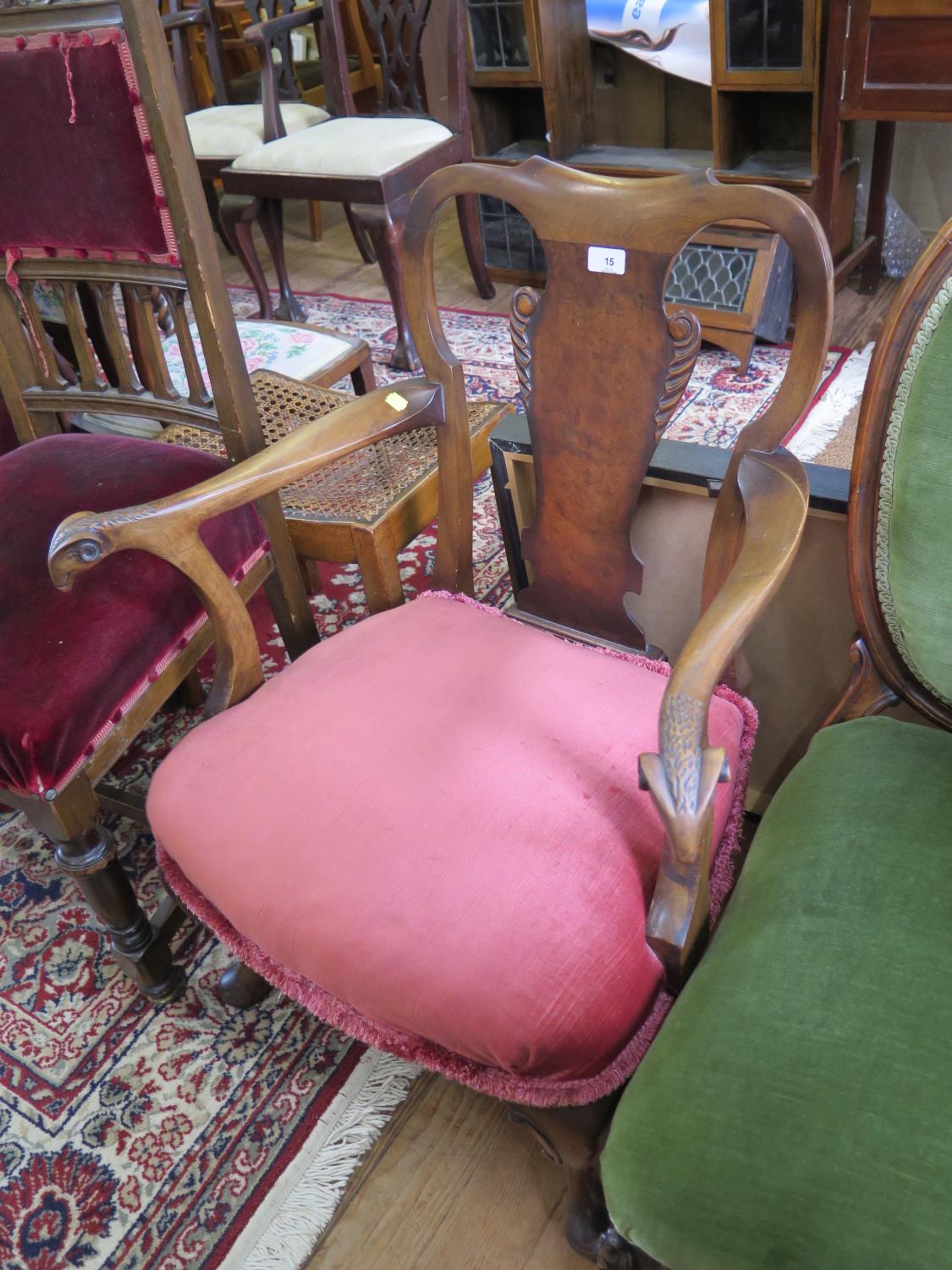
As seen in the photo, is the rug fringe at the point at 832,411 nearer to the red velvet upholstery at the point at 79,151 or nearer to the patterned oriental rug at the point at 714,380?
the patterned oriental rug at the point at 714,380

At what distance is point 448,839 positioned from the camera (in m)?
0.88

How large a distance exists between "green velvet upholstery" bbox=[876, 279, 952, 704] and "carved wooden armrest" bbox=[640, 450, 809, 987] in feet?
0.27

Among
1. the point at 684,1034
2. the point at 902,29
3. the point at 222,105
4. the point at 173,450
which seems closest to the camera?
the point at 684,1034

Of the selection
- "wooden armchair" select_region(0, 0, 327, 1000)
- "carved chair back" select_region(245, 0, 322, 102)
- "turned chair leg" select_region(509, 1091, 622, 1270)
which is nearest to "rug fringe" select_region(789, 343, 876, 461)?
"wooden armchair" select_region(0, 0, 327, 1000)

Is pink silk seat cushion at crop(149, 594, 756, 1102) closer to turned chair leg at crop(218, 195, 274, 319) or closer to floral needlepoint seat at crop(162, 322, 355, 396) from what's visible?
floral needlepoint seat at crop(162, 322, 355, 396)

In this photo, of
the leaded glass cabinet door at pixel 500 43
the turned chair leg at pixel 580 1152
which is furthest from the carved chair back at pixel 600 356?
the leaded glass cabinet door at pixel 500 43

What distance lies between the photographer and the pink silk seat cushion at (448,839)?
81 cm

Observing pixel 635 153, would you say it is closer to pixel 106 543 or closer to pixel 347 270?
pixel 347 270

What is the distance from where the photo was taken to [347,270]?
356 centimetres

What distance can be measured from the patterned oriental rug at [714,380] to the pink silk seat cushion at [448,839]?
104 centimetres

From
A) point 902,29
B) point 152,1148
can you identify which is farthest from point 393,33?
point 152,1148

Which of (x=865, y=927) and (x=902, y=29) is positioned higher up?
(x=902, y=29)

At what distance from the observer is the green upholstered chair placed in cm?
63

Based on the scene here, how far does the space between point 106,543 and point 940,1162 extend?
2.81 ft
